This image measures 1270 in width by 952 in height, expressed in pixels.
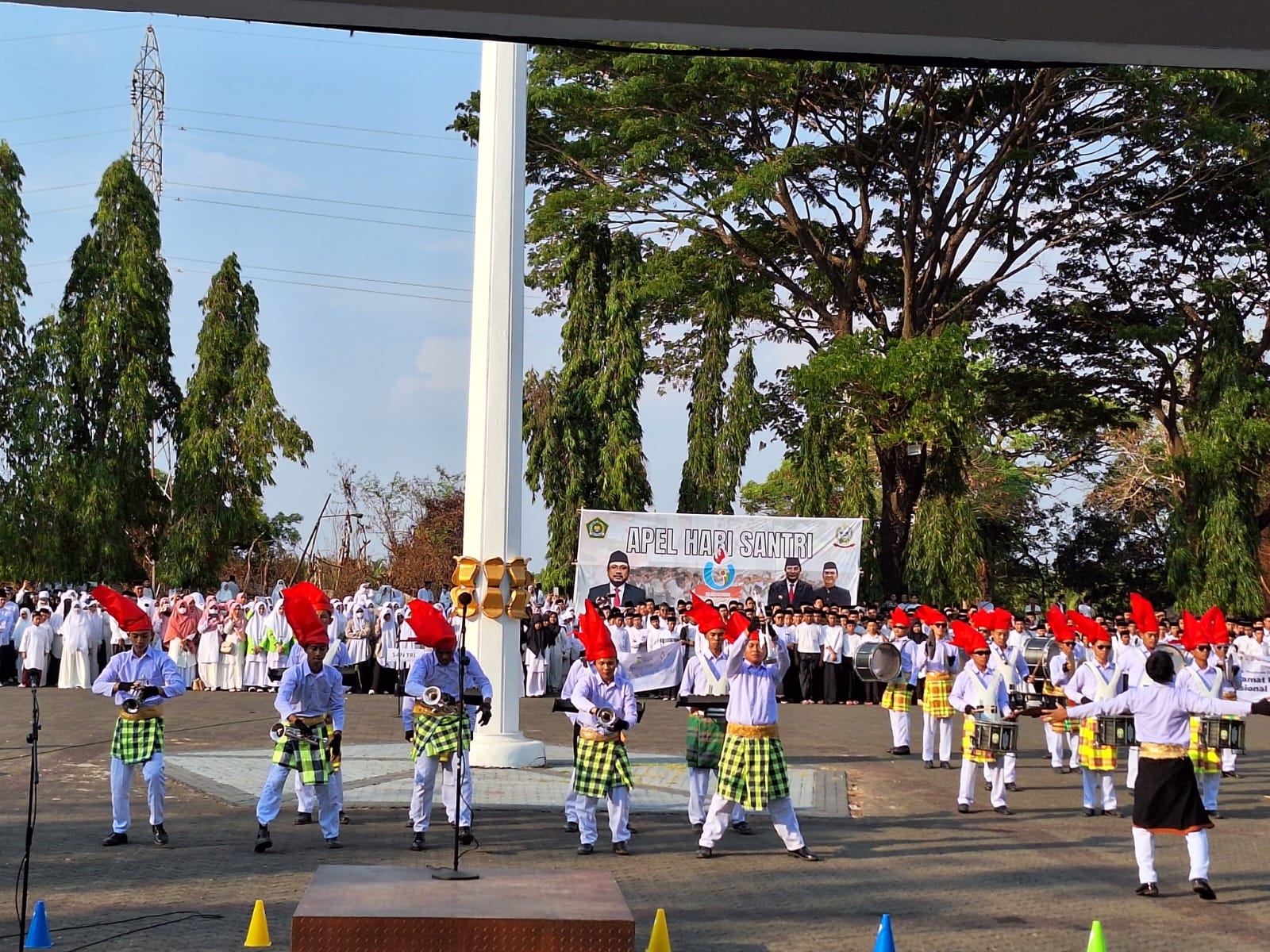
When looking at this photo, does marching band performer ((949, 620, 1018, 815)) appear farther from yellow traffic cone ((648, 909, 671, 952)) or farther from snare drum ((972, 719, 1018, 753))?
yellow traffic cone ((648, 909, 671, 952))

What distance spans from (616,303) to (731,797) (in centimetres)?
2252

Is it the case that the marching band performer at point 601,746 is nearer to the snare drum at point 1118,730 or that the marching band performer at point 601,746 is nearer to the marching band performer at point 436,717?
the marching band performer at point 436,717

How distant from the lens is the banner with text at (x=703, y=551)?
1072 inches

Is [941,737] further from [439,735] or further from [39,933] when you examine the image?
[39,933]

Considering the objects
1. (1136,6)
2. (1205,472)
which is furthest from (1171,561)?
(1136,6)

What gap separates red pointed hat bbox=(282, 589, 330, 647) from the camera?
11773mm

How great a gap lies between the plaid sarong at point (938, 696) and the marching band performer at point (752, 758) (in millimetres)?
6062

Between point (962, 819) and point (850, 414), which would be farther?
point (850, 414)

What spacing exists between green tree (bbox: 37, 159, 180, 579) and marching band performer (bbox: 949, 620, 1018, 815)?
22954 millimetres

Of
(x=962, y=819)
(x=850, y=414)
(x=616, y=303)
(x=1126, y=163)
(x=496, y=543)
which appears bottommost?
(x=962, y=819)

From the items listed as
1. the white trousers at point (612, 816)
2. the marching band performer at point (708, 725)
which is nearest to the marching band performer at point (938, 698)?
the marching band performer at point (708, 725)

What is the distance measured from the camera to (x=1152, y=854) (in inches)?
404

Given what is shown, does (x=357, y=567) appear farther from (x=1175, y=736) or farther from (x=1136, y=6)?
(x=1136, y=6)

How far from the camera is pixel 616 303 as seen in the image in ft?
108
